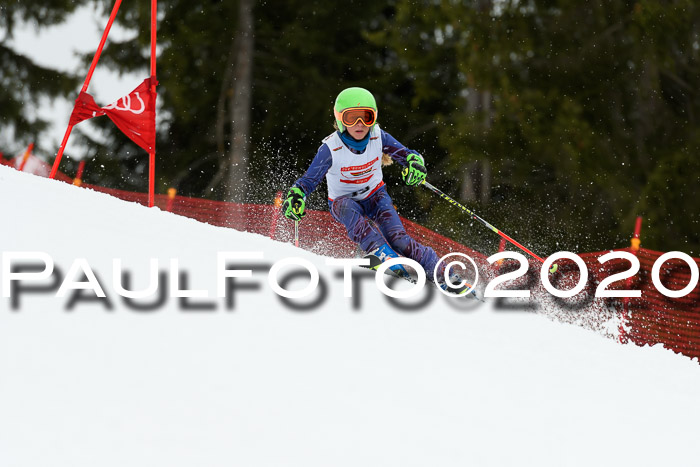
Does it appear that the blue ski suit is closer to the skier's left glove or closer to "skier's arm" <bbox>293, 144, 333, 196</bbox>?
"skier's arm" <bbox>293, 144, 333, 196</bbox>

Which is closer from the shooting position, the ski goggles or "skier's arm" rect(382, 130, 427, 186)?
the ski goggles

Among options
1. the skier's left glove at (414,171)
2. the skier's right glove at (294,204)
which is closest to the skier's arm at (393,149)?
the skier's left glove at (414,171)

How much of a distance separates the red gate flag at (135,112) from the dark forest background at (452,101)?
5992 millimetres

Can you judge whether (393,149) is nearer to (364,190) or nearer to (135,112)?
(364,190)

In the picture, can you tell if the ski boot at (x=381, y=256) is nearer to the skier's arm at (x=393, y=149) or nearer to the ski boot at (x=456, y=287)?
the ski boot at (x=456, y=287)

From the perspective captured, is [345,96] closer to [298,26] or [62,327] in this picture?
[62,327]

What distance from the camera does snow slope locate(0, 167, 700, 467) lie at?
126 inches

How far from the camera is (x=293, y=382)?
12.5 ft

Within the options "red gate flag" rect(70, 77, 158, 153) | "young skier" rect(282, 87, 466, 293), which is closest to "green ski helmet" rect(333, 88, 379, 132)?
"young skier" rect(282, 87, 466, 293)

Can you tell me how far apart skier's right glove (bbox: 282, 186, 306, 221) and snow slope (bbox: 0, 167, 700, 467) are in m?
0.46

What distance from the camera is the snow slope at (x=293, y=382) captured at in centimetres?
320

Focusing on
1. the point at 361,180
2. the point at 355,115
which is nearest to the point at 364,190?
the point at 361,180

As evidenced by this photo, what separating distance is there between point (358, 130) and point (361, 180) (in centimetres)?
40

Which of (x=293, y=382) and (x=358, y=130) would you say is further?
(x=358, y=130)
